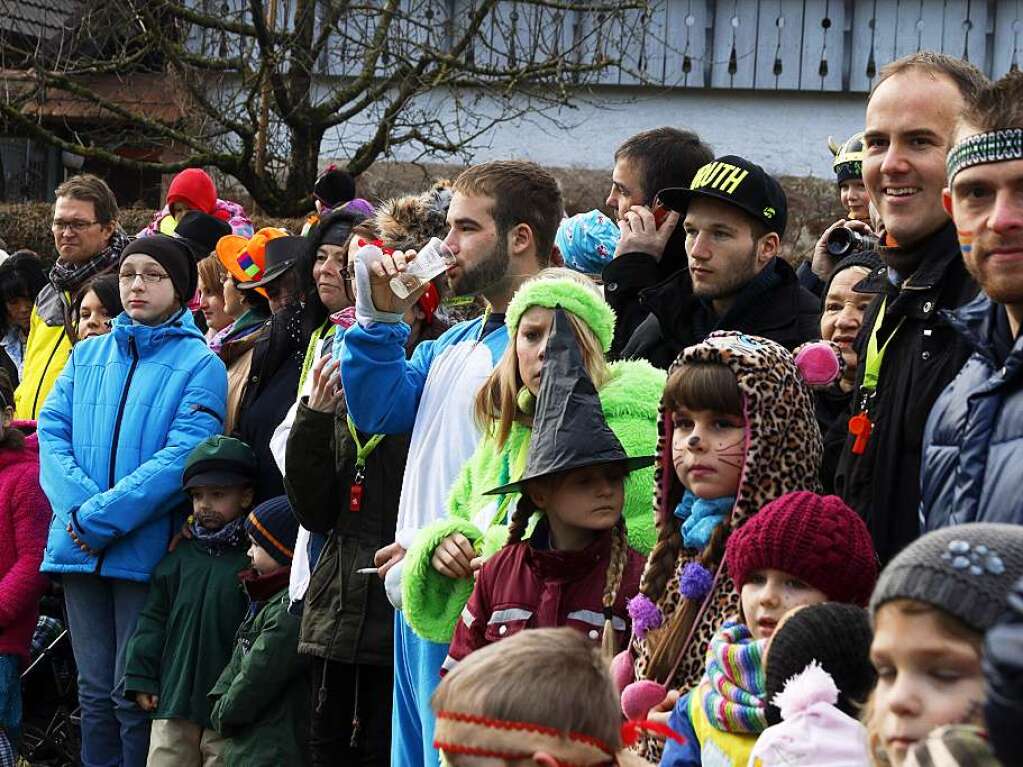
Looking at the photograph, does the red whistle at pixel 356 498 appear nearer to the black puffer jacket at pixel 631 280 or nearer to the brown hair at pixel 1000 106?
the black puffer jacket at pixel 631 280

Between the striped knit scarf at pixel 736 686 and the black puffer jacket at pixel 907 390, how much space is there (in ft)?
1.73

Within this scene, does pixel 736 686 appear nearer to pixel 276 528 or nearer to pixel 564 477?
pixel 564 477

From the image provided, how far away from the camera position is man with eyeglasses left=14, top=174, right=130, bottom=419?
895cm

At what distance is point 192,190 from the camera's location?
10016mm

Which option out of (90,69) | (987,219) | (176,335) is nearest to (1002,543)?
(987,219)

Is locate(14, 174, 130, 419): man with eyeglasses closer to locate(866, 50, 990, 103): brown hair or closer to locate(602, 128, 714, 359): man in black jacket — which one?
locate(602, 128, 714, 359): man in black jacket

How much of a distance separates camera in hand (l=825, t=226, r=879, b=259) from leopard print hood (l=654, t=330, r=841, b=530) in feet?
5.91

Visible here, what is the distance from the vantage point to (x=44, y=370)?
8.97 meters

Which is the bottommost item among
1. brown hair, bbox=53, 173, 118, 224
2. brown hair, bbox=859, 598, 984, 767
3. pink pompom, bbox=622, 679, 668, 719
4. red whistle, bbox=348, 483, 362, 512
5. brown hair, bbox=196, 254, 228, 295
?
pink pompom, bbox=622, 679, 668, 719

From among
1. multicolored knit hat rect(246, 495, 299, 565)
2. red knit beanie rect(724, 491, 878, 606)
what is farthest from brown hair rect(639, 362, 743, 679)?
multicolored knit hat rect(246, 495, 299, 565)

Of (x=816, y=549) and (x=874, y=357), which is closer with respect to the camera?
(x=816, y=549)

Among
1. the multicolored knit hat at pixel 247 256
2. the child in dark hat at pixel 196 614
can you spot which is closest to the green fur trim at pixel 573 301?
the child in dark hat at pixel 196 614

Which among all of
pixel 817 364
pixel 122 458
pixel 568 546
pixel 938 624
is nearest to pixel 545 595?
pixel 568 546

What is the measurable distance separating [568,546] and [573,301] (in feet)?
2.58
